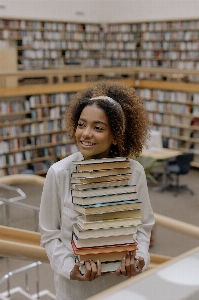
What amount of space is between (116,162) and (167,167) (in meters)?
6.66

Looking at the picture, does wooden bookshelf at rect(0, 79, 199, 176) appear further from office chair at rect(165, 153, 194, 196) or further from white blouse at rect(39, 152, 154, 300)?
white blouse at rect(39, 152, 154, 300)

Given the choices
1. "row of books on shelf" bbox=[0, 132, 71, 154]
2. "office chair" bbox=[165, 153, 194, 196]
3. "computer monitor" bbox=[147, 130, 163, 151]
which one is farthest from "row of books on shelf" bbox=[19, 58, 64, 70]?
"office chair" bbox=[165, 153, 194, 196]

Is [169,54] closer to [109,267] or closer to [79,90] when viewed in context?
[79,90]

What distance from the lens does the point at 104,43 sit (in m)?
13.2

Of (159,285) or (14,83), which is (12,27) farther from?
(159,285)

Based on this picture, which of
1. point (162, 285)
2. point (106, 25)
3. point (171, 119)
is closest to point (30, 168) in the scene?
point (171, 119)

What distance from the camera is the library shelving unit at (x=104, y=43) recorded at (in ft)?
36.4

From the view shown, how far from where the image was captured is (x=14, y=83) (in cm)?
804

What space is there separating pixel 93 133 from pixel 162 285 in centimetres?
79

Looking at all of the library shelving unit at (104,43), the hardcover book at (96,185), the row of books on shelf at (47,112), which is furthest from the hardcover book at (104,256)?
the library shelving unit at (104,43)

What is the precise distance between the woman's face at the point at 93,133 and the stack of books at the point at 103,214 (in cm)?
10

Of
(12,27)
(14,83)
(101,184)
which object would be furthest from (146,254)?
(12,27)

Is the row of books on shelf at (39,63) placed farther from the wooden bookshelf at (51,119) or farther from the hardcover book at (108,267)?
the hardcover book at (108,267)

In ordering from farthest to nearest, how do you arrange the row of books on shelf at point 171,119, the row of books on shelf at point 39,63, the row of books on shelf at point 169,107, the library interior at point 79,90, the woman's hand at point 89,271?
1. the row of books on shelf at point 39,63
2. the row of books on shelf at point 171,119
3. the row of books on shelf at point 169,107
4. the library interior at point 79,90
5. the woman's hand at point 89,271
